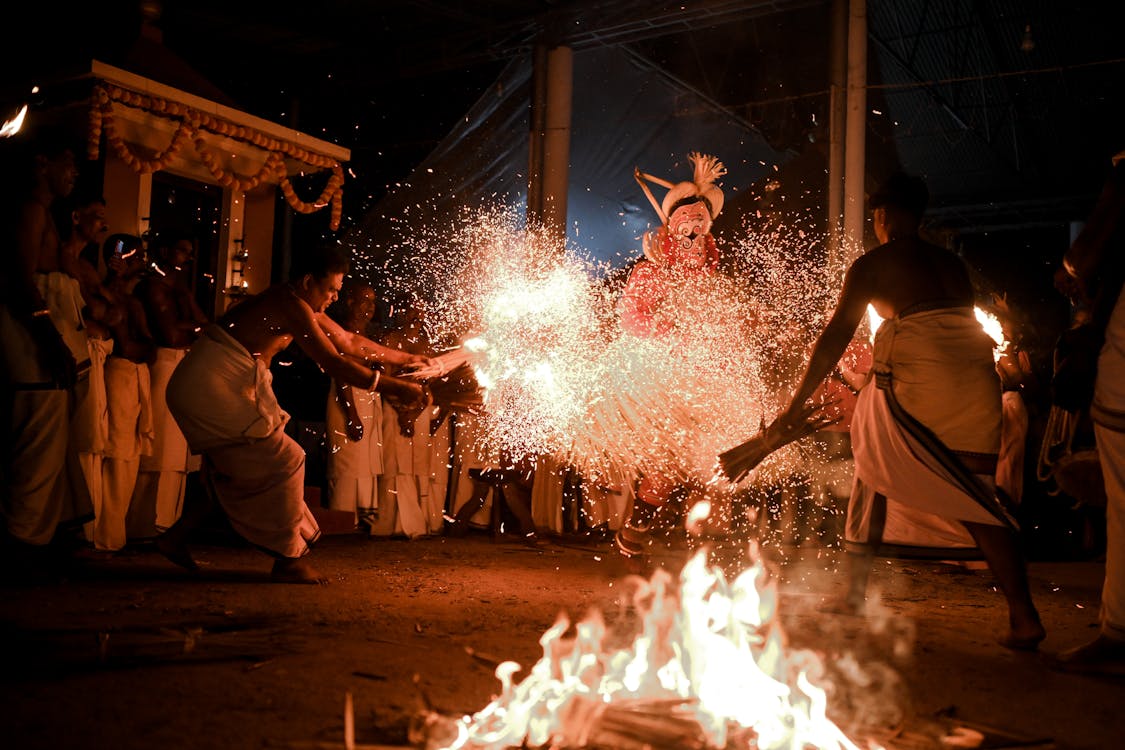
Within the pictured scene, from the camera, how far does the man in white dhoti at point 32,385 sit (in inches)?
218

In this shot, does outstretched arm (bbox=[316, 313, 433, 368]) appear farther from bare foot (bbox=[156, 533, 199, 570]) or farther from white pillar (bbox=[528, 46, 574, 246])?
white pillar (bbox=[528, 46, 574, 246])

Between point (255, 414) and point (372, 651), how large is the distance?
7.29ft

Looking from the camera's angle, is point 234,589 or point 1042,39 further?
point 1042,39

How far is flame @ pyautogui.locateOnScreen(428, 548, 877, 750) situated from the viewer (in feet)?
9.14

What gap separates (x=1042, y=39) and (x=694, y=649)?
46.6 ft

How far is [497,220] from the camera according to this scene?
1276cm

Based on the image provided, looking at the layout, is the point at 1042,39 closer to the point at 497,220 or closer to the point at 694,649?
the point at 497,220

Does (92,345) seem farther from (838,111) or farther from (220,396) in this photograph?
(838,111)

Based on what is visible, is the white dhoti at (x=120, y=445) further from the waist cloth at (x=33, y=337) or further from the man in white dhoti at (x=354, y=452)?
the man in white dhoti at (x=354, y=452)

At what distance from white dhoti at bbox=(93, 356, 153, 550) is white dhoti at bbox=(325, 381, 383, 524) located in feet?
5.51

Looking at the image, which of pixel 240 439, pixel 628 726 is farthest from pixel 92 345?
pixel 628 726

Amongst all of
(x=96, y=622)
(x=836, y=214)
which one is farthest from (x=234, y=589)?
(x=836, y=214)

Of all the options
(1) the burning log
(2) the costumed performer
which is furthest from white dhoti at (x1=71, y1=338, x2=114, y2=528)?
(1) the burning log

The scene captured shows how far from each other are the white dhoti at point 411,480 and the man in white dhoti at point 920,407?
4493 millimetres
